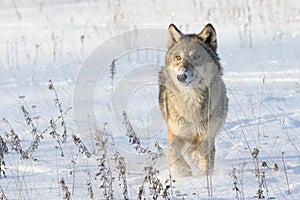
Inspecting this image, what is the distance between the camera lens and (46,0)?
1748cm

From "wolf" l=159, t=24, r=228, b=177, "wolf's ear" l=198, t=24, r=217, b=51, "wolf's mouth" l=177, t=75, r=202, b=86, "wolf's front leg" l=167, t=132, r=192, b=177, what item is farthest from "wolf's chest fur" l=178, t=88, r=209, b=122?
"wolf's ear" l=198, t=24, r=217, b=51

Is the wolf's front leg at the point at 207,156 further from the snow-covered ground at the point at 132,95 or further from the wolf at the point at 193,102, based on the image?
the snow-covered ground at the point at 132,95

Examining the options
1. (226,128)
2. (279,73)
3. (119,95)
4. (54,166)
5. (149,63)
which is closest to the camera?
(54,166)

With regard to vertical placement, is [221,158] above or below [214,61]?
below

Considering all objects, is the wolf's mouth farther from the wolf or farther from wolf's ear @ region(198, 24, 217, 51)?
wolf's ear @ region(198, 24, 217, 51)

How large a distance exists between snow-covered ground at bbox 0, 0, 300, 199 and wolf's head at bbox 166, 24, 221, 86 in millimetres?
800

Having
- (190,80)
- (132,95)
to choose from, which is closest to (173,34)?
(190,80)

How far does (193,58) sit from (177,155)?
36.0 inches

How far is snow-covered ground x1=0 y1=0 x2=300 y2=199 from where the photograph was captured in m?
4.55

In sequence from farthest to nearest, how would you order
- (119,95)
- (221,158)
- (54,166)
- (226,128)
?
1. (119,95)
2. (226,128)
3. (221,158)
4. (54,166)

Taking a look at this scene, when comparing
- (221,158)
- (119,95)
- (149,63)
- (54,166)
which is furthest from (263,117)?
(149,63)

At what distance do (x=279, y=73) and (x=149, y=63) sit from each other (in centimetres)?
229

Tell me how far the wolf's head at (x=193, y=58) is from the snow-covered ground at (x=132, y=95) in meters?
0.80

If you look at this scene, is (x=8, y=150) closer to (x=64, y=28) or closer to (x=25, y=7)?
(x=64, y=28)
